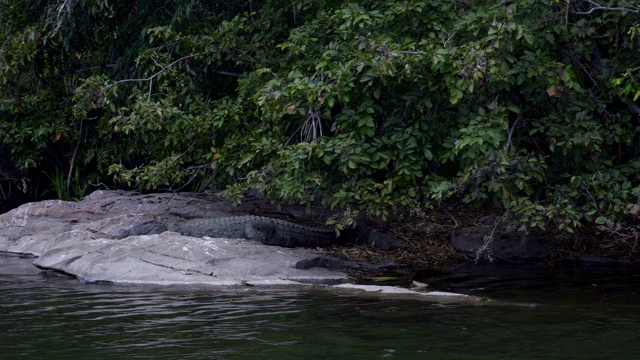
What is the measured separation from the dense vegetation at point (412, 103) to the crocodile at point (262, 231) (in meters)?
0.71

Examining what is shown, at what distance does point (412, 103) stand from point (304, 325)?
2.90 m

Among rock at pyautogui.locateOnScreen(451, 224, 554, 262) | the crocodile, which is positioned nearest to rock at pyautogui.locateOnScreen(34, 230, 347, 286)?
the crocodile

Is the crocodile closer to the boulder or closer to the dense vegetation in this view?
the boulder

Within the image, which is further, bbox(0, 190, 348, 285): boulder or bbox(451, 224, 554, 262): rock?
bbox(451, 224, 554, 262): rock

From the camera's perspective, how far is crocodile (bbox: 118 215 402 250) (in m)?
10.2

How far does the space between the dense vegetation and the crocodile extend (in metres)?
0.71

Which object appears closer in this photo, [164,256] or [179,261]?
[179,261]

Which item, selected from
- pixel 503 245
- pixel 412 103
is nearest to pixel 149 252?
pixel 412 103

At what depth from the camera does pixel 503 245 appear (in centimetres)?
1002

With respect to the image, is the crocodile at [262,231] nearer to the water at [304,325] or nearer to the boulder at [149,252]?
the boulder at [149,252]

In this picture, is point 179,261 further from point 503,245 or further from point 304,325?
point 503,245

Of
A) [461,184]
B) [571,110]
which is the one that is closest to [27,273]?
[461,184]

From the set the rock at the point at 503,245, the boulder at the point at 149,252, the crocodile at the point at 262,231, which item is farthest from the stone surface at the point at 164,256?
the rock at the point at 503,245

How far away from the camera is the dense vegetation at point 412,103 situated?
7539mm
